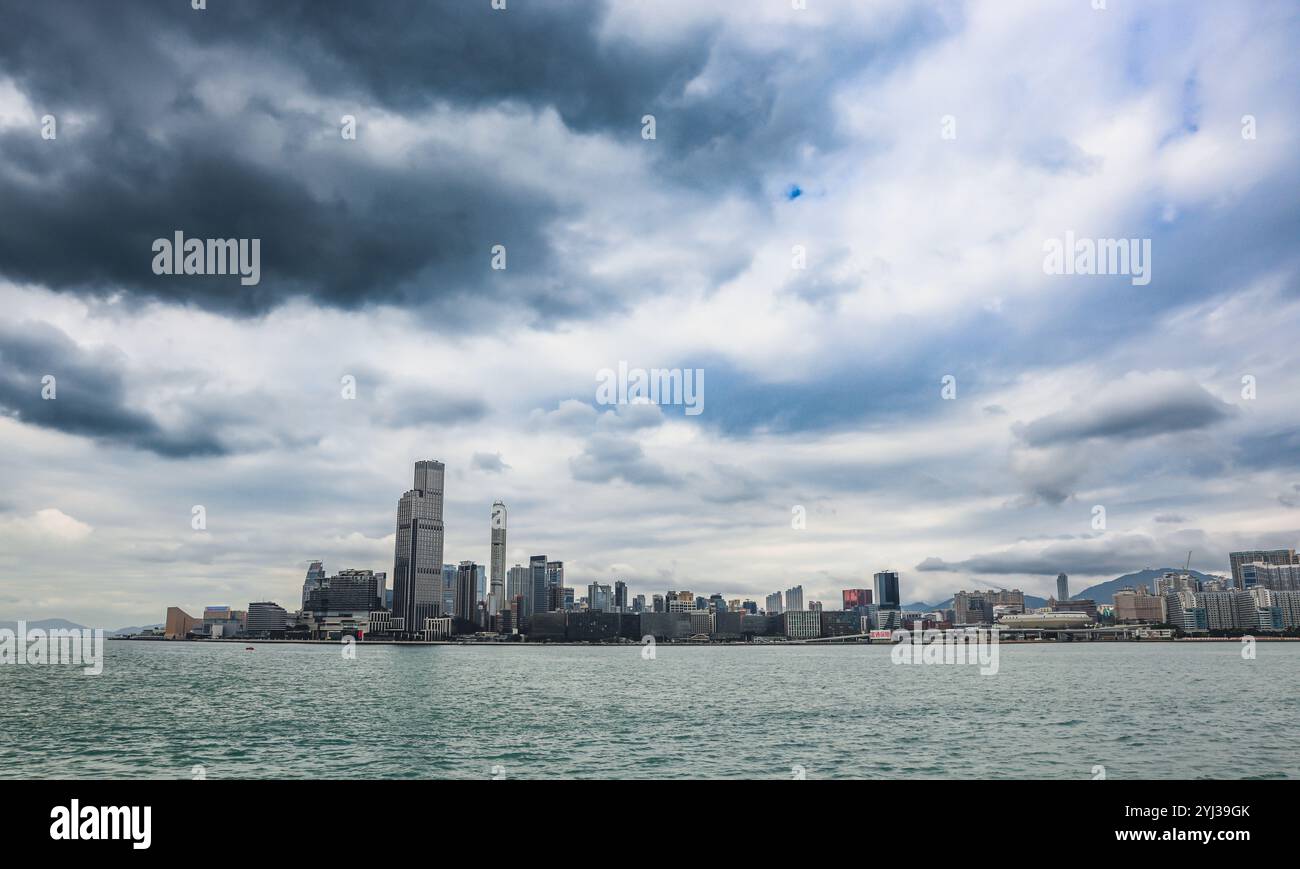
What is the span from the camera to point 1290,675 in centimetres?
14225
